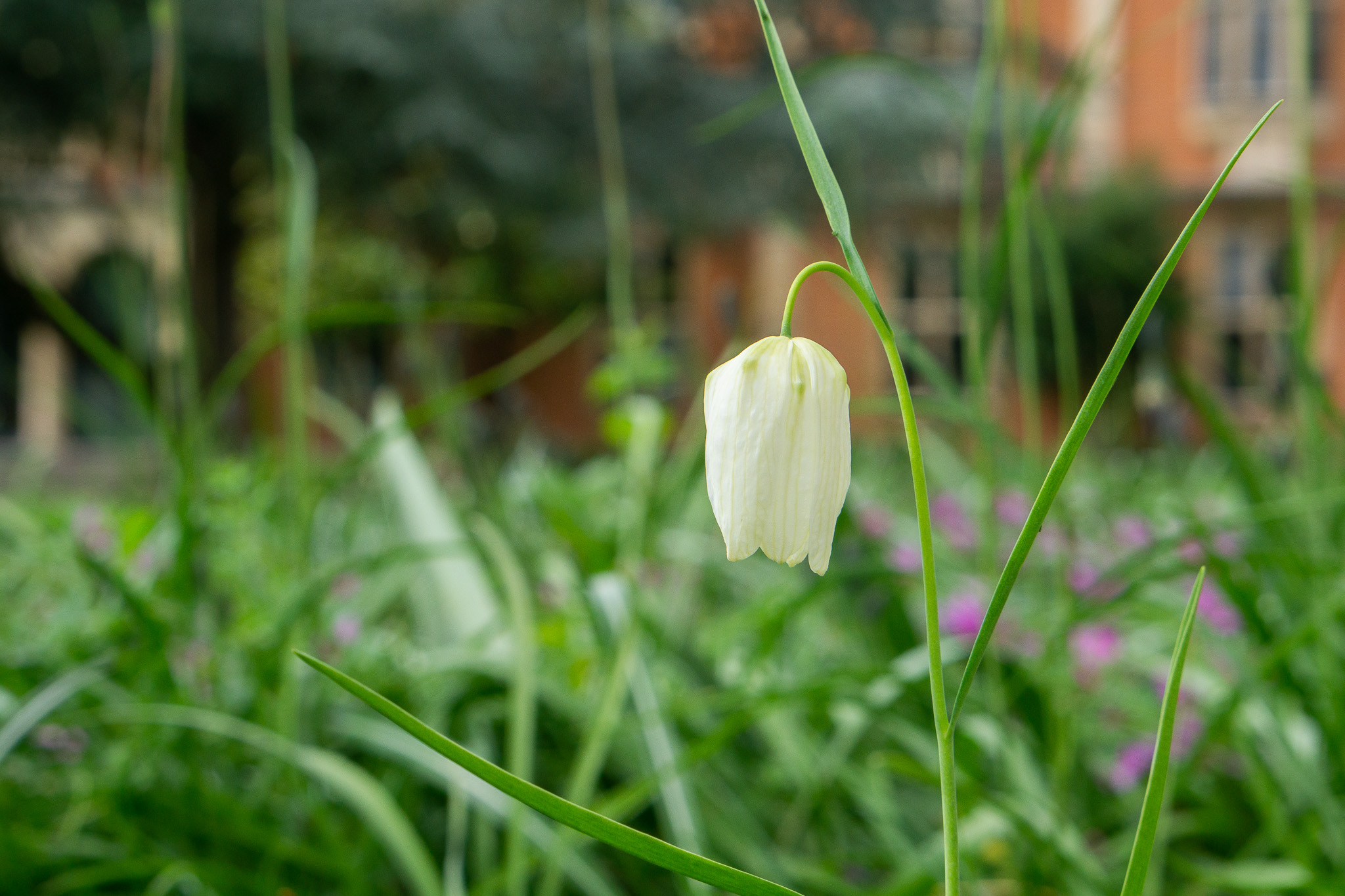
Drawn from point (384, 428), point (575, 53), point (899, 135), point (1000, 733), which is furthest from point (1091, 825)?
point (899, 135)

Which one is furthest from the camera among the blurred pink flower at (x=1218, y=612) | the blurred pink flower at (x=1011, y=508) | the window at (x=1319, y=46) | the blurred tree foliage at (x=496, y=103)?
the window at (x=1319, y=46)

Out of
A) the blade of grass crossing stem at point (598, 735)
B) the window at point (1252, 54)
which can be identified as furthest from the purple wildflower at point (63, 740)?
the window at point (1252, 54)

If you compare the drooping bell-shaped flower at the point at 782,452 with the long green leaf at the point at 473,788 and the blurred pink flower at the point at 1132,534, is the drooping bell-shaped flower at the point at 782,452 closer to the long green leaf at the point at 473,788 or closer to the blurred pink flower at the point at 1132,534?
the long green leaf at the point at 473,788

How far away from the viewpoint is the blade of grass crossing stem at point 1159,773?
9.2 inches

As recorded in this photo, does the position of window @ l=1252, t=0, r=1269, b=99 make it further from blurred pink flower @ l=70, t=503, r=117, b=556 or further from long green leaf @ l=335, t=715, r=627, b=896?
long green leaf @ l=335, t=715, r=627, b=896

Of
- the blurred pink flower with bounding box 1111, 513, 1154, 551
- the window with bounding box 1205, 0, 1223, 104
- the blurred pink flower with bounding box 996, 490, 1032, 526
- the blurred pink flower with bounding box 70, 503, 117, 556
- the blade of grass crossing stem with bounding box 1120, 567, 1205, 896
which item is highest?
the window with bounding box 1205, 0, 1223, 104

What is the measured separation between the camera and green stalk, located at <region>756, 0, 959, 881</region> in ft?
0.70

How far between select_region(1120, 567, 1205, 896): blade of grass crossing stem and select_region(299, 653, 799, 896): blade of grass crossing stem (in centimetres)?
8

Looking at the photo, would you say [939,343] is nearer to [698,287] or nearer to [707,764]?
[698,287]

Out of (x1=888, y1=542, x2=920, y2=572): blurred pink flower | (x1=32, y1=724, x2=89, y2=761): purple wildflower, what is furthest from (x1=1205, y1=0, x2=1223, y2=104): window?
(x1=32, y1=724, x2=89, y2=761): purple wildflower

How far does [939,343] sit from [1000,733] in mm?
9943

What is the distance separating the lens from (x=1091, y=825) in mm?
742

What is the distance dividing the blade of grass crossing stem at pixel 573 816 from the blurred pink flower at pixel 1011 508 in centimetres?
109

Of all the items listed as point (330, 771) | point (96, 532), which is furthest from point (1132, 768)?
point (96, 532)
